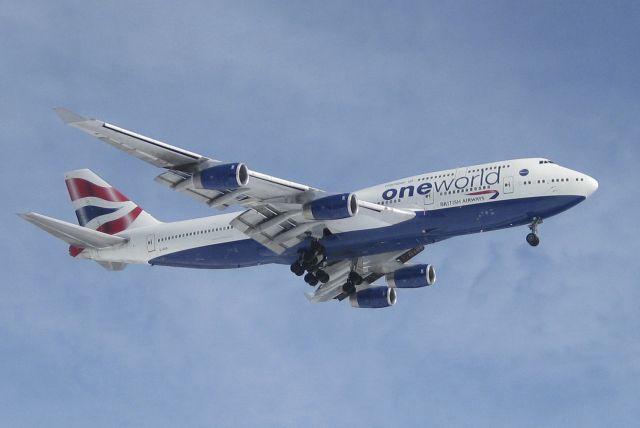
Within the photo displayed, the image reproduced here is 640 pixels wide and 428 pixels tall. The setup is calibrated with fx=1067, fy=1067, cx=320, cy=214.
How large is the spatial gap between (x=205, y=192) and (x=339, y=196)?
624cm


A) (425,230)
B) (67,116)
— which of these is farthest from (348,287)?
(67,116)

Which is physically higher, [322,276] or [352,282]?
[352,282]

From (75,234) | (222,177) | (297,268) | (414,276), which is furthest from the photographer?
(414,276)

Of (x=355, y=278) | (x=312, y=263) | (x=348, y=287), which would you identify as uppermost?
(x=355, y=278)

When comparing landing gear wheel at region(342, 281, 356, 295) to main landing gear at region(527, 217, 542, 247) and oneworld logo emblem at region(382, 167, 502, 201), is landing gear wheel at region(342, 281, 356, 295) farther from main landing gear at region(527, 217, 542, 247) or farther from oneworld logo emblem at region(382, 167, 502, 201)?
main landing gear at region(527, 217, 542, 247)

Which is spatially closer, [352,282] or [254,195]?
[254,195]

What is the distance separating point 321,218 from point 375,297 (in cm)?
1224

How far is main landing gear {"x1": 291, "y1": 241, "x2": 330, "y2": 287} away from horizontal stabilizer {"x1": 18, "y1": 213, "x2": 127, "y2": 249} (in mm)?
11001

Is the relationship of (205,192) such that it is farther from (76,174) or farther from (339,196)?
(76,174)

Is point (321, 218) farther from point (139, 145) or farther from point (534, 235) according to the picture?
point (534, 235)

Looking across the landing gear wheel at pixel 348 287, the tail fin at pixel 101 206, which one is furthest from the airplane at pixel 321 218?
the tail fin at pixel 101 206

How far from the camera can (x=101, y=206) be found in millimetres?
61344

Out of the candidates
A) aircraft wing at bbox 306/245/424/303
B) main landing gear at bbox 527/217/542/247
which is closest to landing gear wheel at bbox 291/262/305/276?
aircraft wing at bbox 306/245/424/303

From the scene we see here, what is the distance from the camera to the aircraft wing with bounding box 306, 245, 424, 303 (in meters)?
56.7
